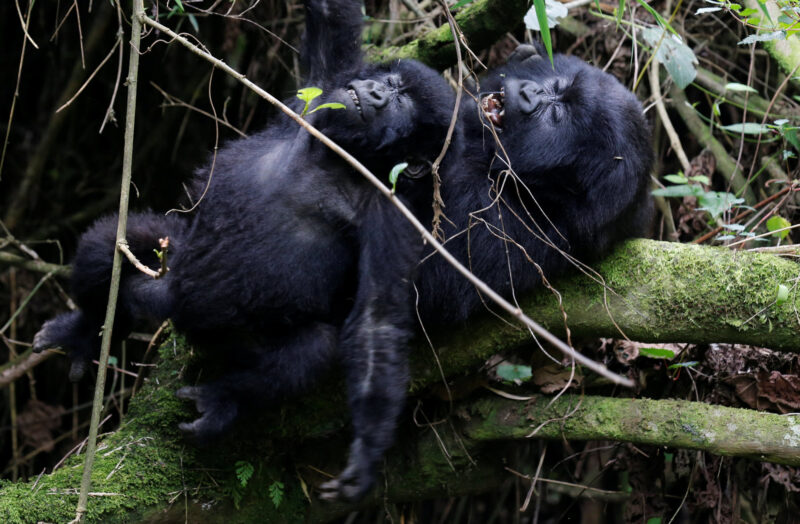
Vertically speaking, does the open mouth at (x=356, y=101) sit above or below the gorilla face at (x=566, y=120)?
above

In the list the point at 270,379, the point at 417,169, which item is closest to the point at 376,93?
the point at 417,169

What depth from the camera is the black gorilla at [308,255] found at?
8.21 ft

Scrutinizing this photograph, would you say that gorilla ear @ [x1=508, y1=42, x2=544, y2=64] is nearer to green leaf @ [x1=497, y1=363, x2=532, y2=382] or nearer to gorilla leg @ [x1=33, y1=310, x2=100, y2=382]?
green leaf @ [x1=497, y1=363, x2=532, y2=382]

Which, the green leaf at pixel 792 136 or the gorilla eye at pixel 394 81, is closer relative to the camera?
the gorilla eye at pixel 394 81

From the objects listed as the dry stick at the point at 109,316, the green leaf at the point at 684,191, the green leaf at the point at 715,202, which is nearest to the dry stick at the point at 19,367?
the dry stick at the point at 109,316

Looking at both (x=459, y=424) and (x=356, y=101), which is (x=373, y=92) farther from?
(x=459, y=424)

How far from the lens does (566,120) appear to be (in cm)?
283

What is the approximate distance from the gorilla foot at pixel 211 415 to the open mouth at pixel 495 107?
1.45m

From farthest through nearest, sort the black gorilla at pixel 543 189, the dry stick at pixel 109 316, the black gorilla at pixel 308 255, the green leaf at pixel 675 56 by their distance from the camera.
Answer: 1. the green leaf at pixel 675 56
2. the black gorilla at pixel 543 189
3. the black gorilla at pixel 308 255
4. the dry stick at pixel 109 316

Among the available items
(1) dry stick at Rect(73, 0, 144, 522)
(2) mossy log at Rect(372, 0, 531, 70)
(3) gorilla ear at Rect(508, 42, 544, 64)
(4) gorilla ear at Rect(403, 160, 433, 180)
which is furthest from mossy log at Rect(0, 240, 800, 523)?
(2) mossy log at Rect(372, 0, 531, 70)

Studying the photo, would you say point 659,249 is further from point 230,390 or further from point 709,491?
point 230,390

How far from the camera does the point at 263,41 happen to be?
167 inches

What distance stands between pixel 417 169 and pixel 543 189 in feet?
1.66

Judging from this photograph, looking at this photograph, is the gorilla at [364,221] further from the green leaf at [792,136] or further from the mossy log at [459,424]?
the green leaf at [792,136]
